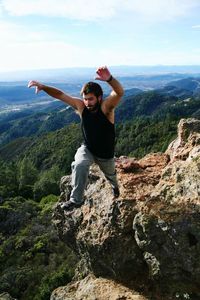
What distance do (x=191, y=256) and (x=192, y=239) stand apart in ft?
1.40

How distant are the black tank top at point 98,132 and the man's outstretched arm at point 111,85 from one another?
1.38 feet

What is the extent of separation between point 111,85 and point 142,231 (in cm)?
410

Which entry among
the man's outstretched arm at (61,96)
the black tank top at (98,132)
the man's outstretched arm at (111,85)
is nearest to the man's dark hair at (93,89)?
the man's outstretched arm at (111,85)

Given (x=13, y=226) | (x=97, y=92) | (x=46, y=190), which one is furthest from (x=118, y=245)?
(x=46, y=190)

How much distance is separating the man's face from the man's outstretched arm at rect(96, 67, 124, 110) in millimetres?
272

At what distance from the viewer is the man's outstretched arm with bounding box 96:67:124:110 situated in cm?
944

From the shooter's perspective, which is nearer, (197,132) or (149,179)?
(149,179)

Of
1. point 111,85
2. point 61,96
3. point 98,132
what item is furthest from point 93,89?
point 61,96

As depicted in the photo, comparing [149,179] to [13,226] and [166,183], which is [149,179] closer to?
[166,183]

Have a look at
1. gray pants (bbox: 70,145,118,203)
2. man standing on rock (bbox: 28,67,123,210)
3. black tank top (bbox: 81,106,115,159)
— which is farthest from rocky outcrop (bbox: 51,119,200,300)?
black tank top (bbox: 81,106,115,159)

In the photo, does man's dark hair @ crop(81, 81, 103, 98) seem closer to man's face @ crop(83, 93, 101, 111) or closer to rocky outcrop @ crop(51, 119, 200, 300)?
man's face @ crop(83, 93, 101, 111)

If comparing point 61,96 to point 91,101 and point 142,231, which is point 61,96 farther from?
point 142,231

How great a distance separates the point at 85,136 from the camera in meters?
11.1

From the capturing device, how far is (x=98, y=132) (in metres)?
10.8
